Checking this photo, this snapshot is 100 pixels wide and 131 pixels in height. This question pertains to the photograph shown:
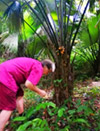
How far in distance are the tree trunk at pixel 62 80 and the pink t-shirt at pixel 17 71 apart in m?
0.63

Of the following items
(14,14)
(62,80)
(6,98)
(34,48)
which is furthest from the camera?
(34,48)

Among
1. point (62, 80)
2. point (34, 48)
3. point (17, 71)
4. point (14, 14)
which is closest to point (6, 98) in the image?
point (17, 71)

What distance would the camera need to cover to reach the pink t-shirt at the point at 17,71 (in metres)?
2.04

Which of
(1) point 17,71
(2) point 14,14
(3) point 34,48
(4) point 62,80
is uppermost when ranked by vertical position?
(2) point 14,14

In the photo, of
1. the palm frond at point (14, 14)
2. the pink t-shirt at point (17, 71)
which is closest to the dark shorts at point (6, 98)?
the pink t-shirt at point (17, 71)

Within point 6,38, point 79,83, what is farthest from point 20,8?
point 79,83

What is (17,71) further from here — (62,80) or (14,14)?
(14,14)

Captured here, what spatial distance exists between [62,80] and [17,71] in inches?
33.4

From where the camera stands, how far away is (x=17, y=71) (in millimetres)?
2127

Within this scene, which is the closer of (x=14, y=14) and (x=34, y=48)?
(x=14, y=14)

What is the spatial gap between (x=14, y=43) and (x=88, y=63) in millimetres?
2510

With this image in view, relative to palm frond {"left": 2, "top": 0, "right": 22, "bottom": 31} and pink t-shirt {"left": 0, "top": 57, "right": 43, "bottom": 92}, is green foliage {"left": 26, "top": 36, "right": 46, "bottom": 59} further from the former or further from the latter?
pink t-shirt {"left": 0, "top": 57, "right": 43, "bottom": 92}

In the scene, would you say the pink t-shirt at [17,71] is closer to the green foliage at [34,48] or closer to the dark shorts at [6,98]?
the dark shorts at [6,98]

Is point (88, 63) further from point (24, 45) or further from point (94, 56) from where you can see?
point (24, 45)
